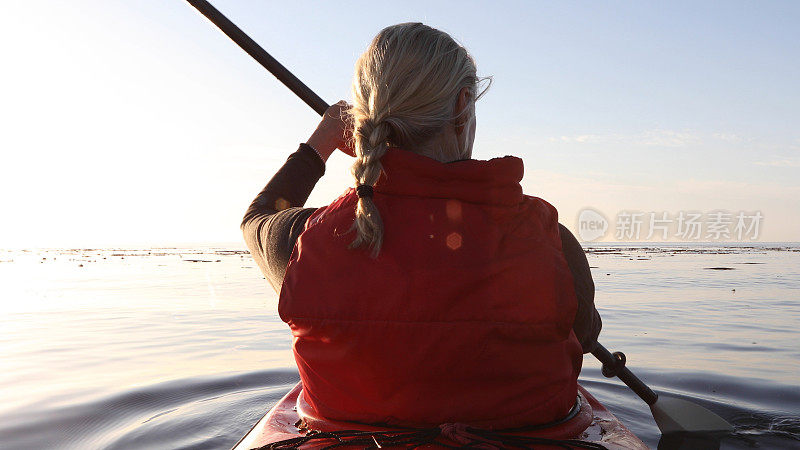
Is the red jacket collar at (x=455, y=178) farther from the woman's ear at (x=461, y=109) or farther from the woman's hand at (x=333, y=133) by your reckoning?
the woman's hand at (x=333, y=133)

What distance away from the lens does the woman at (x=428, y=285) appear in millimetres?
1607

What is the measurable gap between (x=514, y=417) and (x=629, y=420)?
337 cm

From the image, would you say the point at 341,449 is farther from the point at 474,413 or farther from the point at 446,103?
the point at 446,103

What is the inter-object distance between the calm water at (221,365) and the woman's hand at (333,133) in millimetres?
2439

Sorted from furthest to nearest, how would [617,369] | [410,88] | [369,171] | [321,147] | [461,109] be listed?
[617,369], [321,147], [461,109], [410,88], [369,171]

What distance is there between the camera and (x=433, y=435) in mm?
1658

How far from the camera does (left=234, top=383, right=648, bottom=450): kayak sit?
5.40 feet

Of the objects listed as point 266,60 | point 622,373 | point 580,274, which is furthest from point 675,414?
point 266,60

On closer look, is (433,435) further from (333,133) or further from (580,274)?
(333,133)

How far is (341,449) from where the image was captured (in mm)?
1773

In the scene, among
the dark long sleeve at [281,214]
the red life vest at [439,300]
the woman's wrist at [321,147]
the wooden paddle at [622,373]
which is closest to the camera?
the red life vest at [439,300]

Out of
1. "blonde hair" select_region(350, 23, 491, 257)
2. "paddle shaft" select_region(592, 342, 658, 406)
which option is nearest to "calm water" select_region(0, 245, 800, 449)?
"paddle shaft" select_region(592, 342, 658, 406)

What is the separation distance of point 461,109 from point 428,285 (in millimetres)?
715

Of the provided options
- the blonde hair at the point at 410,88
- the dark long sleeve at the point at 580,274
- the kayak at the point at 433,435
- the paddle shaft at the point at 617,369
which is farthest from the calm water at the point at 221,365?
the blonde hair at the point at 410,88
